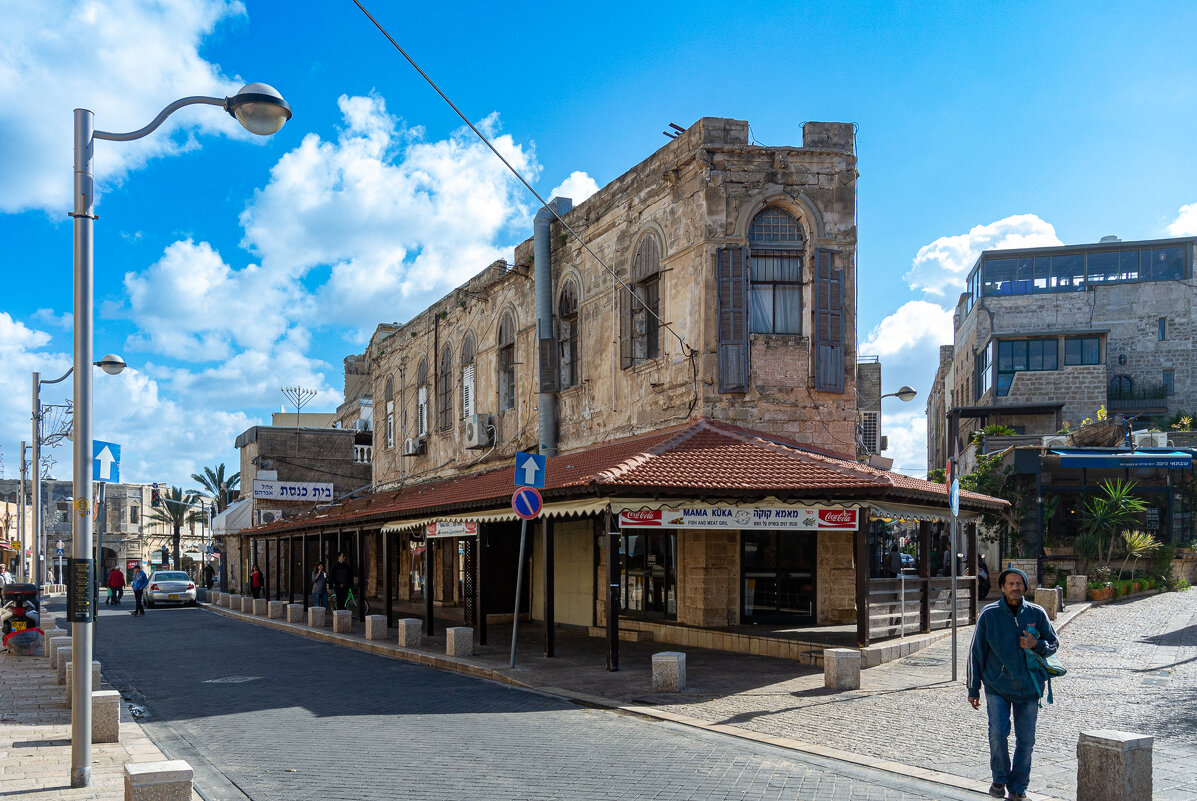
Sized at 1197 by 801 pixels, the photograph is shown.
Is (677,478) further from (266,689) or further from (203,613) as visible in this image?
(203,613)

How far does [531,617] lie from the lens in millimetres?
23641

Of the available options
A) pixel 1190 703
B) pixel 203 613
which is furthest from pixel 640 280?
pixel 203 613

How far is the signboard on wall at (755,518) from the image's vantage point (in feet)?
47.0

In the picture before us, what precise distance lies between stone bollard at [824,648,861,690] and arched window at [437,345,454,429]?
19682mm

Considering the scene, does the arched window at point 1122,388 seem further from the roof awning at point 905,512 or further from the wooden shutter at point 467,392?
the roof awning at point 905,512

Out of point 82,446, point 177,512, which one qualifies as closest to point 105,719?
point 82,446

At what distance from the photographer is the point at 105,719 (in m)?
9.31

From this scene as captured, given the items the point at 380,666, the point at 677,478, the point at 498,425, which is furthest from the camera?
the point at 498,425

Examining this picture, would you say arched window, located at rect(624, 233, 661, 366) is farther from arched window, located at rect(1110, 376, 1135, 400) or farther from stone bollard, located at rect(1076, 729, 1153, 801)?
arched window, located at rect(1110, 376, 1135, 400)

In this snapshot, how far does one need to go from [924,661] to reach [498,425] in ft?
47.0

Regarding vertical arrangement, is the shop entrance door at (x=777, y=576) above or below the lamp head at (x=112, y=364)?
below

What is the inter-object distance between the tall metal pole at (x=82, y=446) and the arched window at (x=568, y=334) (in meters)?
14.9

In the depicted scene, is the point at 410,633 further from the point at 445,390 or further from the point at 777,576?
the point at 445,390

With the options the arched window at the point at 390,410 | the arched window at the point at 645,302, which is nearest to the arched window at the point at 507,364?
the arched window at the point at 645,302
